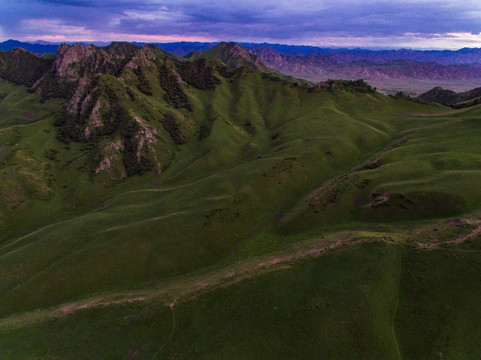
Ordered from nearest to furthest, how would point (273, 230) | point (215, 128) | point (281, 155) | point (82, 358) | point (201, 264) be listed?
point (82, 358), point (201, 264), point (273, 230), point (281, 155), point (215, 128)

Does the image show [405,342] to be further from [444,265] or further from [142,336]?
[142,336]

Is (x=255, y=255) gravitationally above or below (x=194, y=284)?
below

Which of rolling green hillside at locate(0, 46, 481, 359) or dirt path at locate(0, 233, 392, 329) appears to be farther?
dirt path at locate(0, 233, 392, 329)

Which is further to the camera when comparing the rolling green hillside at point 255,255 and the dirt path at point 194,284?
the dirt path at point 194,284

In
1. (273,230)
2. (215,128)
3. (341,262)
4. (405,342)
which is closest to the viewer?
(405,342)

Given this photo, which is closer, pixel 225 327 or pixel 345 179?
pixel 225 327

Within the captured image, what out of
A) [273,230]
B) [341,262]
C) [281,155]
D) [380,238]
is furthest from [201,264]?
[281,155]

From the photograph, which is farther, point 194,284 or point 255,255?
point 255,255

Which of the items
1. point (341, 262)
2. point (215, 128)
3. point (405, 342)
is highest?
point (215, 128)
